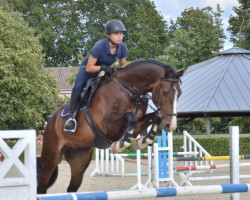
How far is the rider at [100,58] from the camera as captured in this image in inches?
279

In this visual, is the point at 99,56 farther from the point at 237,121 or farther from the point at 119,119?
the point at 237,121

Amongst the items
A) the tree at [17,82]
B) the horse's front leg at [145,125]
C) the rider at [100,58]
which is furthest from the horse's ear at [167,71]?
the tree at [17,82]

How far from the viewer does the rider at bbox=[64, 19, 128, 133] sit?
707 centimetres

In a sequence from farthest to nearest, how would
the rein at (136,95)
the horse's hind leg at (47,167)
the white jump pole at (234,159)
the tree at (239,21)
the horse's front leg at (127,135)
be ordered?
the tree at (239,21), the horse's hind leg at (47,167), the white jump pole at (234,159), the rein at (136,95), the horse's front leg at (127,135)

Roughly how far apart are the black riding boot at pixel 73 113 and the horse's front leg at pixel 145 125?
35.1 inches

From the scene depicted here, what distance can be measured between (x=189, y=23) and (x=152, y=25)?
5.52 meters

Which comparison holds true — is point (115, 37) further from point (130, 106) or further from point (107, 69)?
point (130, 106)

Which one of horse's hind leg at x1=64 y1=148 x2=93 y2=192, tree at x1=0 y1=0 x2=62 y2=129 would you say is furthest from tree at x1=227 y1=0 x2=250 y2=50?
horse's hind leg at x1=64 y1=148 x2=93 y2=192

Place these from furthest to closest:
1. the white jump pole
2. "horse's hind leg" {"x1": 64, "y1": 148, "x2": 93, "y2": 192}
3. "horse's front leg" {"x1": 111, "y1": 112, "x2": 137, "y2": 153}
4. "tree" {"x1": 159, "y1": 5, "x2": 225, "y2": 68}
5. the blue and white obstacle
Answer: "tree" {"x1": 159, "y1": 5, "x2": 225, "y2": 68} < "horse's hind leg" {"x1": 64, "y1": 148, "x2": 93, "y2": 192} < the white jump pole < "horse's front leg" {"x1": 111, "y1": 112, "x2": 137, "y2": 153} < the blue and white obstacle

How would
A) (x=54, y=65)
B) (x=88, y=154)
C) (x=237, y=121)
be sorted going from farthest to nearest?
(x=54, y=65)
(x=237, y=121)
(x=88, y=154)

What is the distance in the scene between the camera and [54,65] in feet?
221

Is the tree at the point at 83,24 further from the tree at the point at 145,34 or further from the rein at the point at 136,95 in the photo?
the rein at the point at 136,95

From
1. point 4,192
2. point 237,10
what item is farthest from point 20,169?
point 237,10

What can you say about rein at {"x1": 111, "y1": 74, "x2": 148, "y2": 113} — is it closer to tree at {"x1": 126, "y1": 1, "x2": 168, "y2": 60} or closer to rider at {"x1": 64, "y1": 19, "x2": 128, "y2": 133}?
rider at {"x1": 64, "y1": 19, "x2": 128, "y2": 133}
